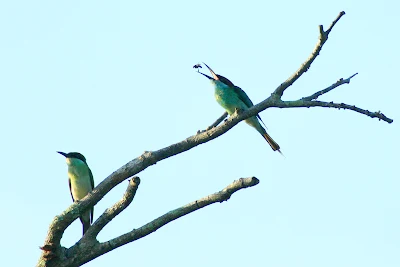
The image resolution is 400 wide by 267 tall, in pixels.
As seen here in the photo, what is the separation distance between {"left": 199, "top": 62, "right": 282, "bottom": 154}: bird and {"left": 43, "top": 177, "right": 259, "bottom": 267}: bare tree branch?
408 cm

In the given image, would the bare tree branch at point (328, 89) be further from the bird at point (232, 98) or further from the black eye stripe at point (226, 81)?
the black eye stripe at point (226, 81)

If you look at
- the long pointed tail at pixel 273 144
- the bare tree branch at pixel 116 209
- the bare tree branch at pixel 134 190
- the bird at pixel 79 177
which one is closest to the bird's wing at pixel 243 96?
the long pointed tail at pixel 273 144

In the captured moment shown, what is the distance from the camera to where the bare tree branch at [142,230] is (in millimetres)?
5367

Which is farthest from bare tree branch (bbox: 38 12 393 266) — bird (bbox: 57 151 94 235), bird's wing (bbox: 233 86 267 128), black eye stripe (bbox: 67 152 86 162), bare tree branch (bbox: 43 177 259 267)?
black eye stripe (bbox: 67 152 86 162)

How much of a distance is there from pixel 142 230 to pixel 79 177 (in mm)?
5500

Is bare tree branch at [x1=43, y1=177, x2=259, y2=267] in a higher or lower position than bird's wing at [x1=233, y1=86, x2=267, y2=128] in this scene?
lower

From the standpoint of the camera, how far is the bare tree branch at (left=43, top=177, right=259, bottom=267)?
17.6ft

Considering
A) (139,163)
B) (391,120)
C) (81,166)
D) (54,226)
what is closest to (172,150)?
(139,163)

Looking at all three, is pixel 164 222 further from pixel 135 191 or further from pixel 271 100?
pixel 271 100

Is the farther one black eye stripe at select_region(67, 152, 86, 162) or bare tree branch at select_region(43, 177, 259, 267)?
black eye stripe at select_region(67, 152, 86, 162)

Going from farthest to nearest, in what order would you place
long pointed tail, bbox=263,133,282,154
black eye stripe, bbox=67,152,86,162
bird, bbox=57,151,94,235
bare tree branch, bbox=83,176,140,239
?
black eye stripe, bbox=67,152,86,162 → bird, bbox=57,151,94,235 → long pointed tail, bbox=263,133,282,154 → bare tree branch, bbox=83,176,140,239

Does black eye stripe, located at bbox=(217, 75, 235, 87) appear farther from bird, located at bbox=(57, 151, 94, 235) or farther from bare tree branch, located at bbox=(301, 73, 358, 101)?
bare tree branch, located at bbox=(301, 73, 358, 101)

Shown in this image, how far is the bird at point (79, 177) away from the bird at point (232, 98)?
2.48 meters

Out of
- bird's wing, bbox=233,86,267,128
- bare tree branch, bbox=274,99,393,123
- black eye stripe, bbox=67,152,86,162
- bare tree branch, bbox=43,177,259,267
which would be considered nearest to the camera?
bare tree branch, bbox=43,177,259,267
